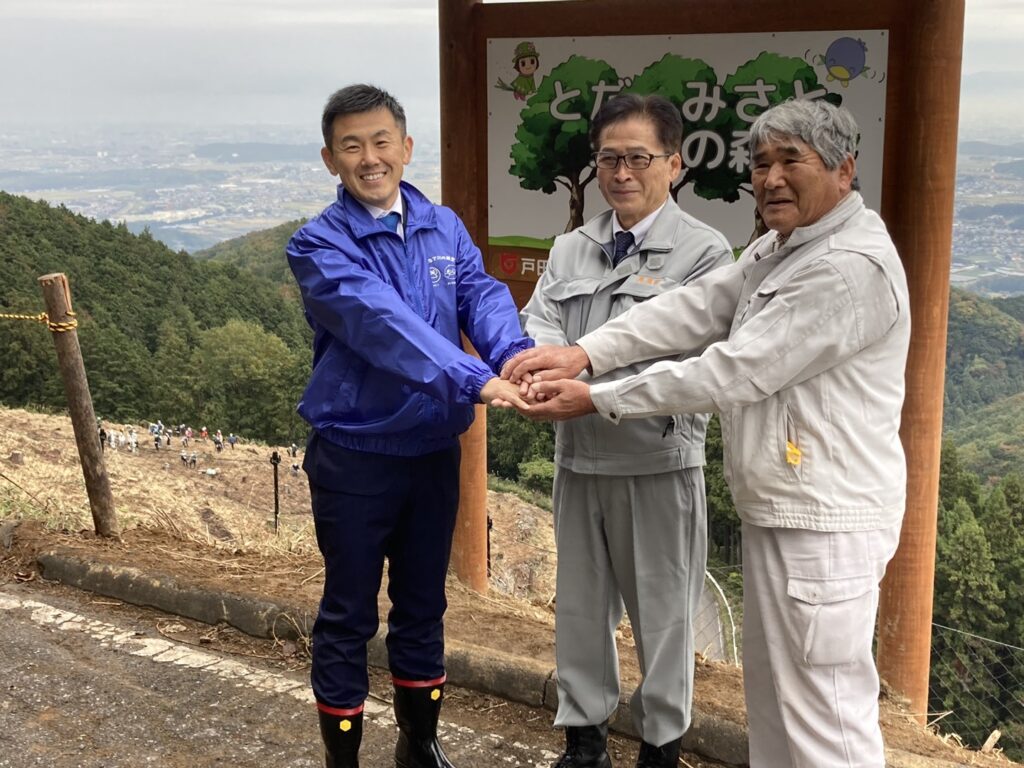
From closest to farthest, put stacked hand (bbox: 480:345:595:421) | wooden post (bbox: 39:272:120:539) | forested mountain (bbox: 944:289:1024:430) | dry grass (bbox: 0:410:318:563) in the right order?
stacked hand (bbox: 480:345:595:421), wooden post (bbox: 39:272:120:539), dry grass (bbox: 0:410:318:563), forested mountain (bbox: 944:289:1024:430)

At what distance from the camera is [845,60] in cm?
327

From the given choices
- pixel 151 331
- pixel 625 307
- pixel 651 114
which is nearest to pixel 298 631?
pixel 625 307

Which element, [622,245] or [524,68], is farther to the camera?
[524,68]

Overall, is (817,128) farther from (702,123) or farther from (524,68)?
(524,68)

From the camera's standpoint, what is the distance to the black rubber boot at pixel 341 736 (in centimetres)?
260

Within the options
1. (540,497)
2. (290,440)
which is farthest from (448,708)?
(290,440)

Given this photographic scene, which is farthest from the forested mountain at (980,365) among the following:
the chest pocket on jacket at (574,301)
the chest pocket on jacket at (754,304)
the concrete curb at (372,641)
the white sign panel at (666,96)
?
the chest pocket on jacket at (754,304)

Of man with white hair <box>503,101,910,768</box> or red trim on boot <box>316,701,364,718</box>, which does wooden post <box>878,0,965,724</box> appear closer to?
man with white hair <box>503,101,910,768</box>

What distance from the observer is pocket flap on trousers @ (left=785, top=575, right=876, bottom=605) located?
2010 millimetres

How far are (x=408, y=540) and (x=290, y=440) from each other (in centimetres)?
2198

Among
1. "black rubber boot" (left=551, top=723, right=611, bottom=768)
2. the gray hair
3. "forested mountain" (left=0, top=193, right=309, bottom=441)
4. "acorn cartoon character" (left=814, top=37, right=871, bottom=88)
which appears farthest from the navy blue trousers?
"forested mountain" (left=0, top=193, right=309, bottom=441)

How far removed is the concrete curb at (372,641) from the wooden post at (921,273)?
0.82m

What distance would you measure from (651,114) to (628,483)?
3.16 ft

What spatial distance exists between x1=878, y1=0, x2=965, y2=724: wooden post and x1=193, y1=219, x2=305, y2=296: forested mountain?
23433 mm
